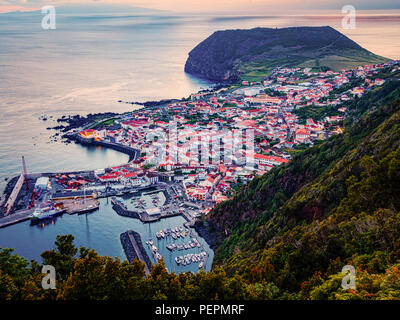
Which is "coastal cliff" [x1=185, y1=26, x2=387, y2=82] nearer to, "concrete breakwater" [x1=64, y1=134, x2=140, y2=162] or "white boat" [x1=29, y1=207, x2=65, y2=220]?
"concrete breakwater" [x1=64, y1=134, x2=140, y2=162]

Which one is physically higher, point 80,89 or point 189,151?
point 80,89

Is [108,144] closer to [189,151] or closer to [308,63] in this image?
[189,151]

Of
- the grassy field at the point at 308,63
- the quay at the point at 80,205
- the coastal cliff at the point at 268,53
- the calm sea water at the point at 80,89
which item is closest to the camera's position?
the calm sea water at the point at 80,89

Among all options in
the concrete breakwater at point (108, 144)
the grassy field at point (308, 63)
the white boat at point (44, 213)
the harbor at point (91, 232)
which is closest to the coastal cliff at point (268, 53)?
the grassy field at point (308, 63)

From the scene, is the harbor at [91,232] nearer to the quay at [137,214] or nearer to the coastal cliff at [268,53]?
the quay at [137,214]

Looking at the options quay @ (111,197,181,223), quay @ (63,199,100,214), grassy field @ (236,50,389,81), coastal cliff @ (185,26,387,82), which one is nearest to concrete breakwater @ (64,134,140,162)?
quay @ (63,199,100,214)

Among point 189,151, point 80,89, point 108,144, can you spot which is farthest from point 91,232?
point 80,89
